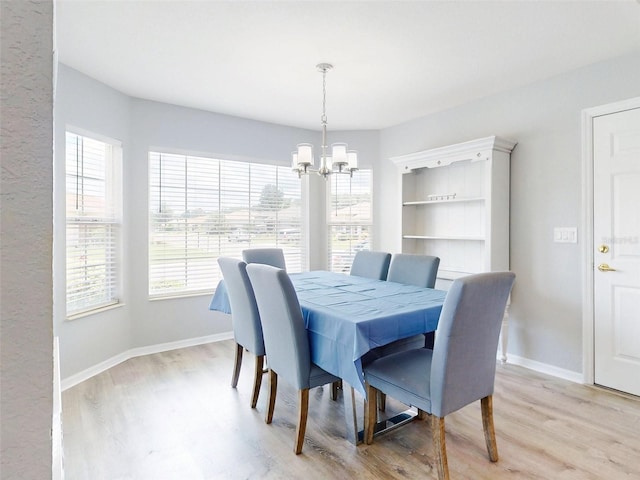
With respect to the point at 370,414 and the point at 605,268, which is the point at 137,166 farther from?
the point at 605,268

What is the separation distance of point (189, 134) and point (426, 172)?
2.64 meters

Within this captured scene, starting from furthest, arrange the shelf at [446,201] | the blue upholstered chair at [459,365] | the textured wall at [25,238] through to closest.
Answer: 1. the shelf at [446,201]
2. the blue upholstered chair at [459,365]
3. the textured wall at [25,238]

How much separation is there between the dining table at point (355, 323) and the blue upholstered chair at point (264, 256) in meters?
1.16

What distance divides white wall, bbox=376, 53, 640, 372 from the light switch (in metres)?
0.03

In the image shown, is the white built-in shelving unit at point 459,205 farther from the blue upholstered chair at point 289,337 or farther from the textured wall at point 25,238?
the textured wall at point 25,238

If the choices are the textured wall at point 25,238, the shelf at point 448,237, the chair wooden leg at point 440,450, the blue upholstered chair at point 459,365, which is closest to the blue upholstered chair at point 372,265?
the shelf at point 448,237

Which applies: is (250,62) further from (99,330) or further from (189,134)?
(99,330)

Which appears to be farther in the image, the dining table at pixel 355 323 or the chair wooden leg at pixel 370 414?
the chair wooden leg at pixel 370 414

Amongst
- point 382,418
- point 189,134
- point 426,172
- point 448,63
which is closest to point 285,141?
point 189,134

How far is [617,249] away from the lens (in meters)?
2.89

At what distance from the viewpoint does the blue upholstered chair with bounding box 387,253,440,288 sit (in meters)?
3.06

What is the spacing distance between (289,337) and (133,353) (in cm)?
235

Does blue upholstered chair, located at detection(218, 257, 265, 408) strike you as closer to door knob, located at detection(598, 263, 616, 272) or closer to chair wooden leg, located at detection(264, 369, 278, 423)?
chair wooden leg, located at detection(264, 369, 278, 423)

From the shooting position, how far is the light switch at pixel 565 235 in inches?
123
